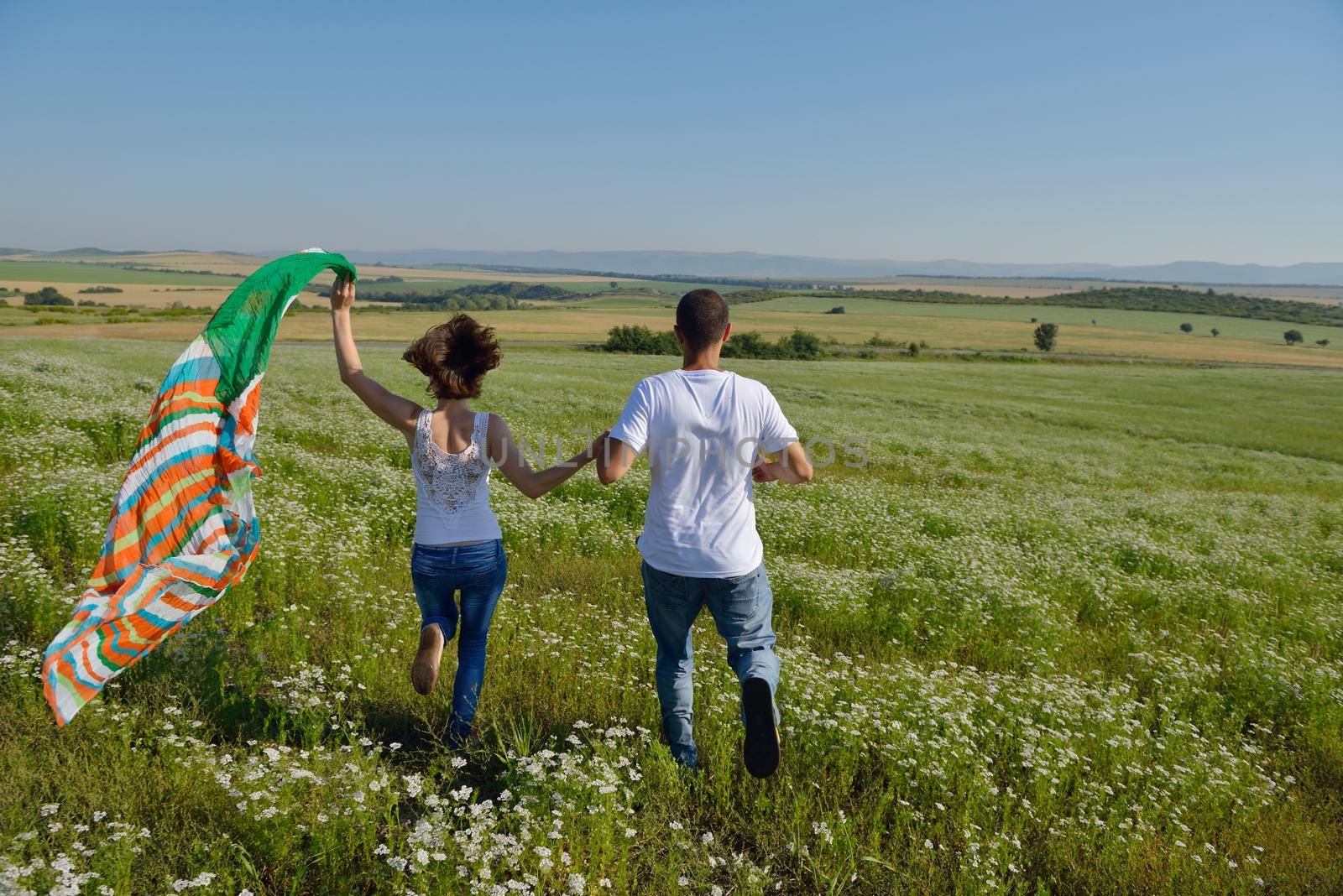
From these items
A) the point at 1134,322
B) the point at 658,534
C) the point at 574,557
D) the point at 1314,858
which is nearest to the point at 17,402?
the point at 574,557

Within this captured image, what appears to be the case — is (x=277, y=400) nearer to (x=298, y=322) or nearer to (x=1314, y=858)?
(x=1314, y=858)

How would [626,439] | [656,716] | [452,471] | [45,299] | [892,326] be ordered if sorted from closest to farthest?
[626,439], [452,471], [656,716], [45,299], [892,326]

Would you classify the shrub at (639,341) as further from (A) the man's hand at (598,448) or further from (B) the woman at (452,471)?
(A) the man's hand at (598,448)

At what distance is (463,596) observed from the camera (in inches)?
162

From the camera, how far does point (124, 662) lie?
332 cm

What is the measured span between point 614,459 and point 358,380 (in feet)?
4.95

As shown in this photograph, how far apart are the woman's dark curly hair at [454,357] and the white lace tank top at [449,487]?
18cm

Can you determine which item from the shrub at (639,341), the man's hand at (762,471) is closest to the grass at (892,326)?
the shrub at (639,341)

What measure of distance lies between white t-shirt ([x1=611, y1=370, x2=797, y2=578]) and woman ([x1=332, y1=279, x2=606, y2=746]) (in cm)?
34

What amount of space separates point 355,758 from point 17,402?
1330cm

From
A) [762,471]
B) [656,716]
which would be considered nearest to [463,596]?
[656,716]

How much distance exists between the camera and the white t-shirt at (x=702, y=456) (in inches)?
149

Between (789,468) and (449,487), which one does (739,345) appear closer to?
(789,468)

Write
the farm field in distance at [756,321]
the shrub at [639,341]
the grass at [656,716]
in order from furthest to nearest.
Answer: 1. the shrub at [639,341]
2. the farm field in distance at [756,321]
3. the grass at [656,716]
